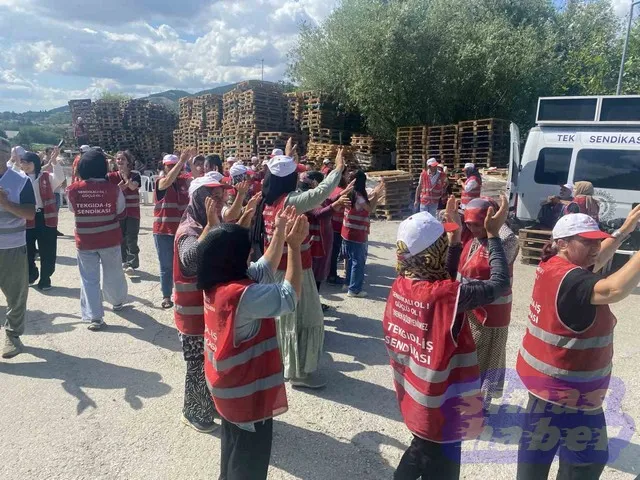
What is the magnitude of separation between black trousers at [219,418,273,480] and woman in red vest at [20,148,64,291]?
5.82 metres

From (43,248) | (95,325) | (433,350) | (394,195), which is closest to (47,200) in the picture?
(43,248)

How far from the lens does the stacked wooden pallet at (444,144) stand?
14.0m

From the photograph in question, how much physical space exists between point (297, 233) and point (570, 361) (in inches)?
62.8

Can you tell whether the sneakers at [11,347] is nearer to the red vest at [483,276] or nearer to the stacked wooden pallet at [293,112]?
the red vest at [483,276]

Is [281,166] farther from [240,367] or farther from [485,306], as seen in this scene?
[240,367]

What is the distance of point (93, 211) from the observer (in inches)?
208

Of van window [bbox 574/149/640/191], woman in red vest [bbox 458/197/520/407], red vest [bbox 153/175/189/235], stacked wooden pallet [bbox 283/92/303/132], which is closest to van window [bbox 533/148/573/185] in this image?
van window [bbox 574/149/640/191]

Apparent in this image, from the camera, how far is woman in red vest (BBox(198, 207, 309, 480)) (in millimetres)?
2211

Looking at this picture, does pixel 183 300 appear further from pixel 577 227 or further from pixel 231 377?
pixel 577 227

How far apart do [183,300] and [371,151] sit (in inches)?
542

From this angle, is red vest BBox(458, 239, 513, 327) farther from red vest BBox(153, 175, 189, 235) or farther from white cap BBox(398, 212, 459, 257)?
red vest BBox(153, 175, 189, 235)

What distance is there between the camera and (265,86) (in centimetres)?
1762

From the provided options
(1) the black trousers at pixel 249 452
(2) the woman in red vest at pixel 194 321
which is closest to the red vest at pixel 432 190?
(2) the woman in red vest at pixel 194 321

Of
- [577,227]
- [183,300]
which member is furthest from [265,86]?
[577,227]
